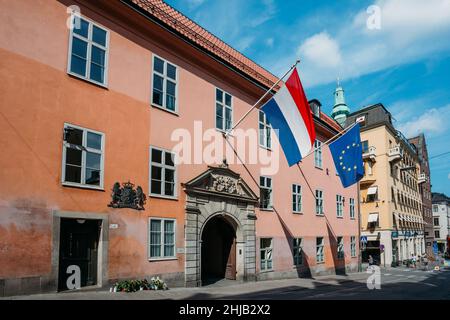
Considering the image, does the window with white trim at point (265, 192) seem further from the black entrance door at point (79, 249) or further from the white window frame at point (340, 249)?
the white window frame at point (340, 249)

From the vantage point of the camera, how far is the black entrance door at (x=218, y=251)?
63.2 ft

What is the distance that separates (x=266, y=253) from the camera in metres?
20.9

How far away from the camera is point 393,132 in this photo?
166ft

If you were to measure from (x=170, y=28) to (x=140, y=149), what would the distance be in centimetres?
561

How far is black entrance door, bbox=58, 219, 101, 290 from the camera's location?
1173cm

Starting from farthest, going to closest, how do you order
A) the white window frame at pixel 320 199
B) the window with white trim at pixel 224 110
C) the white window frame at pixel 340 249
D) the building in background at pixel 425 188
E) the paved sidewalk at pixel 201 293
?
the building in background at pixel 425 188 < the white window frame at pixel 340 249 < the white window frame at pixel 320 199 < the window with white trim at pixel 224 110 < the paved sidewalk at pixel 201 293

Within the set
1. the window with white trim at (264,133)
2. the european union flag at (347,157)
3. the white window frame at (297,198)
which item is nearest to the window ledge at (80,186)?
the window with white trim at (264,133)

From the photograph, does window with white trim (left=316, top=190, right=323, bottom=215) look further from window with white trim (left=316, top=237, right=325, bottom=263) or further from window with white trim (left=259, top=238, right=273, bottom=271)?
window with white trim (left=259, top=238, right=273, bottom=271)

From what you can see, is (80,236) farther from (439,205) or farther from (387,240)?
(439,205)

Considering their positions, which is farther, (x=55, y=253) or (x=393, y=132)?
(x=393, y=132)

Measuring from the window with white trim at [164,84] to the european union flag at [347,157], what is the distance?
393 inches

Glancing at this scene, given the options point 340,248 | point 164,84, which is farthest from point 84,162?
point 340,248

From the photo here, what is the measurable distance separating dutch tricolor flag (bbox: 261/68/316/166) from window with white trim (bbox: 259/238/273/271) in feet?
20.4

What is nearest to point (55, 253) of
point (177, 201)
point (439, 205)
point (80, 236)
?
point (80, 236)
